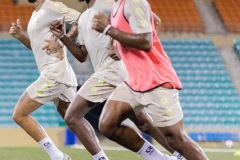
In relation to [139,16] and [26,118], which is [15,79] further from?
[139,16]

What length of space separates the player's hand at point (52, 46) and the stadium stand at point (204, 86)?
31.1 ft

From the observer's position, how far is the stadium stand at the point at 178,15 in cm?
2117

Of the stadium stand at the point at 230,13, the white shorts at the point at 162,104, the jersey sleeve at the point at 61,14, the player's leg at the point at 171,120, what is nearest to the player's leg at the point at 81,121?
the jersey sleeve at the point at 61,14

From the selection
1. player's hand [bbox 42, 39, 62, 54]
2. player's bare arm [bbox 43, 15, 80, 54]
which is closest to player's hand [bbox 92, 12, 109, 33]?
player's bare arm [bbox 43, 15, 80, 54]

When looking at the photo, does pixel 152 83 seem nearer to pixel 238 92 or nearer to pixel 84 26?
pixel 84 26

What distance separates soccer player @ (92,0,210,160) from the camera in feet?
20.3

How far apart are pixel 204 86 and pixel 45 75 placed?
10785 millimetres

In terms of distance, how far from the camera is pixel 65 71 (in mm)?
9039

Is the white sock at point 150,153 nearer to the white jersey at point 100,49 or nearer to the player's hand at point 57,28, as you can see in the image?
the white jersey at point 100,49

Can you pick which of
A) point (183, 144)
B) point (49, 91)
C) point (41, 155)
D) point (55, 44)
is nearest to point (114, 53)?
point (55, 44)

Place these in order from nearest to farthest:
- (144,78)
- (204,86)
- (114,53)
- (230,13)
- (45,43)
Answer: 1. (144,78)
2. (114,53)
3. (45,43)
4. (204,86)
5. (230,13)

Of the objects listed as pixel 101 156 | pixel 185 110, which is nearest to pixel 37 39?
pixel 101 156

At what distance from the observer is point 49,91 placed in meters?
8.91

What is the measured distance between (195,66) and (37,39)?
11421 millimetres
